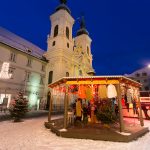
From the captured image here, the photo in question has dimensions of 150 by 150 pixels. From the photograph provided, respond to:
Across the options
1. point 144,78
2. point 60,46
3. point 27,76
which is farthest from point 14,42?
point 144,78

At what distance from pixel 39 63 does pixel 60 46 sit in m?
6.38

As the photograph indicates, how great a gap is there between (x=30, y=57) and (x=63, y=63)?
7.35m

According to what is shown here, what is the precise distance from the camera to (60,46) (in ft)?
102

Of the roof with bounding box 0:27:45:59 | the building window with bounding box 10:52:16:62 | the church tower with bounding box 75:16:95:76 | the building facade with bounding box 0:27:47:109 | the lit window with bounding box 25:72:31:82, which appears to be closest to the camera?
the building facade with bounding box 0:27:47:109

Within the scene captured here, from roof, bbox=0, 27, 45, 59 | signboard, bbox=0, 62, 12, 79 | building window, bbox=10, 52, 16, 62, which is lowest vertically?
signboard, bbox=0, 62, 12, 79

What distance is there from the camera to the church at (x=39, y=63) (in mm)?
23594

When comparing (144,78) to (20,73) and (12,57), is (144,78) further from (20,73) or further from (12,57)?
(12,57)

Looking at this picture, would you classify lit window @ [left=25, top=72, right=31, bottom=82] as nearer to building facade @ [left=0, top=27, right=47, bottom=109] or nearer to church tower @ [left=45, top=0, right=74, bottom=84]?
building facade @ [left=0, top=27, right=47, bottom=109]

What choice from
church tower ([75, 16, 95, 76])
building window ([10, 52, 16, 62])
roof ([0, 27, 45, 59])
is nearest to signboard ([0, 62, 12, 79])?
building window ([10, 52, 16, 62])

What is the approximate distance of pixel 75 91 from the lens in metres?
15.4

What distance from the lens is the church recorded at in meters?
23.6

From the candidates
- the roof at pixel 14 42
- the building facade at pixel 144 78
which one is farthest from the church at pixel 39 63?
the building facade at pixel 144 78

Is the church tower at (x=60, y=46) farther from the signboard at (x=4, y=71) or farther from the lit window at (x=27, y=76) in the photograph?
the signboard at (x=4, y=71)

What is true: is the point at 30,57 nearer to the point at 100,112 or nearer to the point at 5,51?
the point at 5,51
